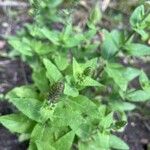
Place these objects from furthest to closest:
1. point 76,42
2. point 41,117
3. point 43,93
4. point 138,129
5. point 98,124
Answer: point 138,129, point 76,42, point 43,93, point 98,124, point 41,117

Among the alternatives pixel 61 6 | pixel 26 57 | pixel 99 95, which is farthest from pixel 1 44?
pixel 99 95

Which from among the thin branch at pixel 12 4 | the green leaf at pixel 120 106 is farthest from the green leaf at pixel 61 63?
the thin branch at pixel 12 4

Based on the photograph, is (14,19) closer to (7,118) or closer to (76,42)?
(76,42)

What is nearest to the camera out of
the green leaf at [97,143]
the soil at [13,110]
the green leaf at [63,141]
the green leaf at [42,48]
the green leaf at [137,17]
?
the green leaf at [63,141]

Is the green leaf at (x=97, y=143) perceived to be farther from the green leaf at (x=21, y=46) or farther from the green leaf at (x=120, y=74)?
the green leaf at (x=21, y=46)

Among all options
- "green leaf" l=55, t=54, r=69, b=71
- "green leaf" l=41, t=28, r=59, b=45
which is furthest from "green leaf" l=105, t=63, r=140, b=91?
"green leaf" l=41, t=28, r=59, b=45

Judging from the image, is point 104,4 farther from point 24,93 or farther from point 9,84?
point 24,93

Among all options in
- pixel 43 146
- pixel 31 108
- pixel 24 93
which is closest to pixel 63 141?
pixel 43 146
